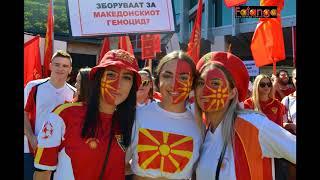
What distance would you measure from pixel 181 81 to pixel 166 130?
0.33 meters

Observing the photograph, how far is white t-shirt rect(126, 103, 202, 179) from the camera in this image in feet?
9.78

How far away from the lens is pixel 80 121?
2.90 meters

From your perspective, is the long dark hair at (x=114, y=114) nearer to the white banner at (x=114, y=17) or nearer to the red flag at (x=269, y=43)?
the white banner at (x=114, y=17)

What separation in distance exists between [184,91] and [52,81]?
2.41 meters

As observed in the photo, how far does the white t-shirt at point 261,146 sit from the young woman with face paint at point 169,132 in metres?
0.10

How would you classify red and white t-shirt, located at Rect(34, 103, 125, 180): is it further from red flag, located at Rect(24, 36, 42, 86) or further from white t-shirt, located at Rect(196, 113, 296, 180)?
red flag, located at Rect(24, 36, 42, 86)

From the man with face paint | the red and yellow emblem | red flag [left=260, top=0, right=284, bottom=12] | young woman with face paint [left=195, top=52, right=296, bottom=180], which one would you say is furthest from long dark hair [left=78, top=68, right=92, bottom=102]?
the man with face paint

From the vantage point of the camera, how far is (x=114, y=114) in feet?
9.95

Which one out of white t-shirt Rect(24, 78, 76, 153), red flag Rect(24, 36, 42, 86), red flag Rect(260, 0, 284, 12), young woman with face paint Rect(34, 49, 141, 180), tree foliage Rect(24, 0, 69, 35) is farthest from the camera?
tree foliage Rect(24, 0, 69, 35)

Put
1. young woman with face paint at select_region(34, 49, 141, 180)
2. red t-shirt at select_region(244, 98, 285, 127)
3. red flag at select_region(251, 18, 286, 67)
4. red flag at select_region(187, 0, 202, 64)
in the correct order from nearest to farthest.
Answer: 1. young woman with face paint at select_region(34, 49, 141, 180)
2. red t-shirt at select_region(244, 98, 285, 127)
3. red flag at select_region(251, 18, 286, 67)
4. red flag at select_region(187, 0, 202, 64)

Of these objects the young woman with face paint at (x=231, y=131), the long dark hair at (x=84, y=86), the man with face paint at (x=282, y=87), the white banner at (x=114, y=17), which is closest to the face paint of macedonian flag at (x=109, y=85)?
the long dark hair at (x=84, y=86)

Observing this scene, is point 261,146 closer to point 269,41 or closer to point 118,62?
point 118,62

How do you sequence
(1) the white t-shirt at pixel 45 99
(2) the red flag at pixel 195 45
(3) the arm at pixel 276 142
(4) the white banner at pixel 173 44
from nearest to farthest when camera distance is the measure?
(3) the arm at pixel 276 142 → (1) the white t-shirt at pixel 45 99 → (2) the red flag at pixel 195 45 → (4) the white banner at pixel 173 44

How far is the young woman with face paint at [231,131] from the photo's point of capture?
2785mm
